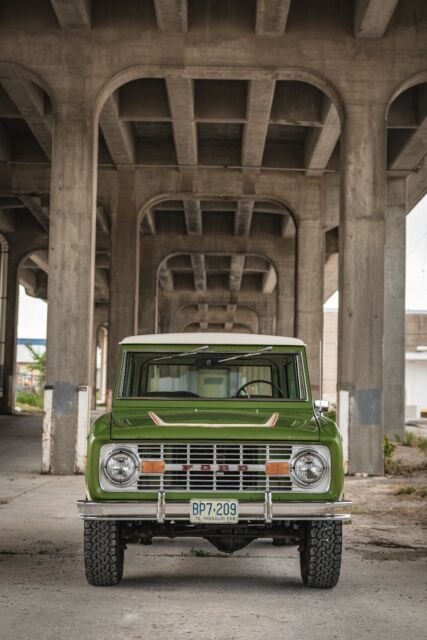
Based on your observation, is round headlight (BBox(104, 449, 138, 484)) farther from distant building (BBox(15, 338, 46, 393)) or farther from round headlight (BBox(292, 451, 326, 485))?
distant building (BBox(15, 338, 46, 393))

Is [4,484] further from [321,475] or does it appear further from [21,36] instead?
[321,475]

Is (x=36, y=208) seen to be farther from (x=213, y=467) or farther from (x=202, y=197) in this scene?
(x=213, y=467)

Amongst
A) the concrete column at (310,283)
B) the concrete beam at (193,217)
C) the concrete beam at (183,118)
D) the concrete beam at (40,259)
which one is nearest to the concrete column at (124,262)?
the concrete beam at (183,118)

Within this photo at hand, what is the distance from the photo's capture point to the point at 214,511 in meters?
6.33

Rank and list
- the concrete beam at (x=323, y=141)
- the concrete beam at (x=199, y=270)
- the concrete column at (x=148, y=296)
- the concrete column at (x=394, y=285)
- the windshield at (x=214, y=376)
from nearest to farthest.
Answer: the windshield at (x=214, y=376) < the concrete beam at (x=323, y=141) < the concrete column at (x=394, y=285) < the concrete column at (x=148, y=296) < the concrete beam at (x=199, y=270)

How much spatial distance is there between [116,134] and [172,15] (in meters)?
8.09

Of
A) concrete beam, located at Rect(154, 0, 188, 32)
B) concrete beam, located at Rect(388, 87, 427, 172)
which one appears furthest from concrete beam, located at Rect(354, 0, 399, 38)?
concrete beam, located at Rect(388, 87, 427, 172)

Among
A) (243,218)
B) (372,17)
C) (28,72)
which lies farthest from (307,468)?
(243,218)

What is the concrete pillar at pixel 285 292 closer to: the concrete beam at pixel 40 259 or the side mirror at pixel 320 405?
the concrete beam at pixel 40 259

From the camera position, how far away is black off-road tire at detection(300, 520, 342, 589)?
6.60 m

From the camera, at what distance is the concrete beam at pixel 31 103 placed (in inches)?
823

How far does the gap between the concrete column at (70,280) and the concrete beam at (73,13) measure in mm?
1490

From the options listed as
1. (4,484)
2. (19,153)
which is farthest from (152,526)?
(19,153)

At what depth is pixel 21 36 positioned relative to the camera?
1716cm
